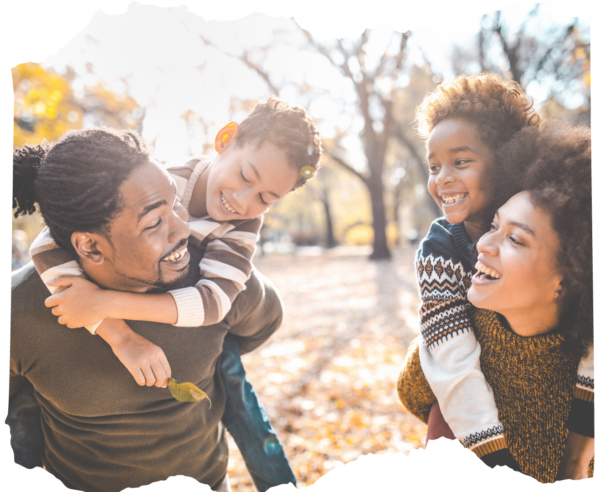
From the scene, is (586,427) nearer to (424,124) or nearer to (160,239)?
(424,124)

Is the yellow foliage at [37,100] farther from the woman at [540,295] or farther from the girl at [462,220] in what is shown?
the woman at [540,295]

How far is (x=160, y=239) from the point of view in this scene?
1221 mm

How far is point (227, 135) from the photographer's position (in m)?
1.73

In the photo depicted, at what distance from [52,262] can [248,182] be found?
2.56 feet

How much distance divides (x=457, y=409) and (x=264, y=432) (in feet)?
3.12

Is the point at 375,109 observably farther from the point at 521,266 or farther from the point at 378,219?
the point at 521,266

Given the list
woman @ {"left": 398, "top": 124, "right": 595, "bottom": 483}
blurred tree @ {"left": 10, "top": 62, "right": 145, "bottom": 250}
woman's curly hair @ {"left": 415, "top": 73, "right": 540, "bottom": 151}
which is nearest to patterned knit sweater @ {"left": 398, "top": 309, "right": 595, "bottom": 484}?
woman @ {"left": 398, "top": 124, "right": 595, "bottom": 483}

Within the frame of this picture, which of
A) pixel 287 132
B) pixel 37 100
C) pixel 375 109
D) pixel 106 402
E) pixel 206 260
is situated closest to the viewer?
pixel 106 402

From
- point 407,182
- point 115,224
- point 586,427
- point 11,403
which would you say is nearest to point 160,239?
point 115,224

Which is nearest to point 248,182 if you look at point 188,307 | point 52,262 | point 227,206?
point 227,206

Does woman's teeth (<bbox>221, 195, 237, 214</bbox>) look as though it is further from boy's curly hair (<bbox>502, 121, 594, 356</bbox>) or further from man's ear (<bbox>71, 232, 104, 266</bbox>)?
boy's curly hair (<bbox>502, 121, 594, 356</bbox>)

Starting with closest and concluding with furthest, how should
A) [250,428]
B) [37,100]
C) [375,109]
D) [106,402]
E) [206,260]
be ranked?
1. [106,402]
2. [206,260]
3. [250,428]
4. [37,100]
5. [375,109]

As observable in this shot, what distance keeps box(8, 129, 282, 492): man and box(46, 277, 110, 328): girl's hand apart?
7cm

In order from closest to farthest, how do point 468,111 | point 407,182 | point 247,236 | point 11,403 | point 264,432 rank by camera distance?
1. point 468,111
2. point 11,403
3. point 247,236
4. point 264,432
5. point 407,182
